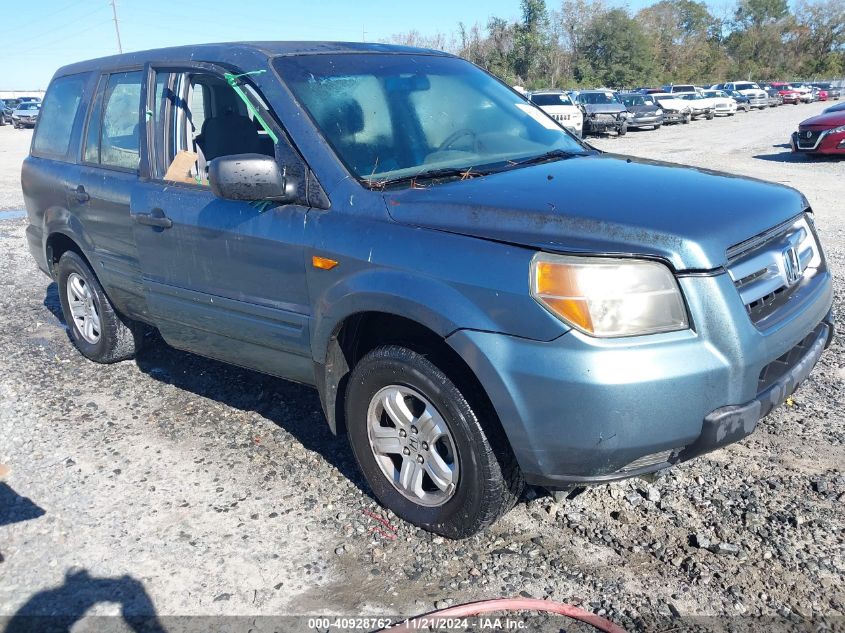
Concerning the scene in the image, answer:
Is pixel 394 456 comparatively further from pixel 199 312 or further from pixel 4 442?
pixel 4 442

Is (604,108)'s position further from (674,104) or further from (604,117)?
(674,104)

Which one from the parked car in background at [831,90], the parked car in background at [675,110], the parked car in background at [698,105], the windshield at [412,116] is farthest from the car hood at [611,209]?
the parked car in background at [831,90]

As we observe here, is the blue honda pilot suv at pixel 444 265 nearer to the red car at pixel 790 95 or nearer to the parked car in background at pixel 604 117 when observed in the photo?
the parked car in background at pixel 604 117

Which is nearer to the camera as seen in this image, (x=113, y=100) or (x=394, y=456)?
(x=394, y=456)

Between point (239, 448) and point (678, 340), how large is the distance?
2457mm

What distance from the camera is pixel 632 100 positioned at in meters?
28.7

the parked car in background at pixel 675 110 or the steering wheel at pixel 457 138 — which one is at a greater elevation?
the steering wheel at pixel 457 138

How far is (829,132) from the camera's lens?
52.9 ft

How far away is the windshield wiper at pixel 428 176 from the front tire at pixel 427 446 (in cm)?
70

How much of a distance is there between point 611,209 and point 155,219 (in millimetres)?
2411

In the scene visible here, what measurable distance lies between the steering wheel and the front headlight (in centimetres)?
130

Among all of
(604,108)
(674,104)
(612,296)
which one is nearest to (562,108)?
(604,108)

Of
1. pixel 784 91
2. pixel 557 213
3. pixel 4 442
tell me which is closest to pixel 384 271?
pixel 557 213

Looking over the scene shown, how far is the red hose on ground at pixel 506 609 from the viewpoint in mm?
2604
